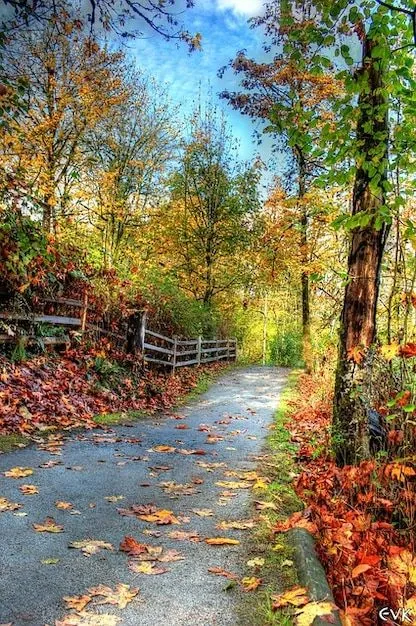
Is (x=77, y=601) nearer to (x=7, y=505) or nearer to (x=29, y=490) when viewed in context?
(x=7, y=505)

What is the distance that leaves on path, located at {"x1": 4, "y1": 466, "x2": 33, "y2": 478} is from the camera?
15.0 feet

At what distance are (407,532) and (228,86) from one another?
50.2ft

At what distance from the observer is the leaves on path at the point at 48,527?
3.49m

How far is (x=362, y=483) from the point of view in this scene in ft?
15.3

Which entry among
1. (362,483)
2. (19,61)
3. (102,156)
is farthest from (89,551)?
(102,156)

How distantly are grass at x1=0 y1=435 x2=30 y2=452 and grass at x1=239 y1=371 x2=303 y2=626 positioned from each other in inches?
111

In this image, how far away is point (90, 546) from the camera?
3301mm

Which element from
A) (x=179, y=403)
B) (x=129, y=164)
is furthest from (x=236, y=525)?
(x=129, y=164)

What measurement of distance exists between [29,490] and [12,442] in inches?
61.0

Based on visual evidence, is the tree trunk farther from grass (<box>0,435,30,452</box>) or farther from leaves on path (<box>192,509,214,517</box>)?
leaves on path (<box>192,509,214,517</box>)

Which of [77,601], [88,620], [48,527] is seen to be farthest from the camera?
[48,527]

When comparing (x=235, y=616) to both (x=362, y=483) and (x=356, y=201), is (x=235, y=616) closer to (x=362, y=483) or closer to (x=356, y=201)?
(x=362, y=483)

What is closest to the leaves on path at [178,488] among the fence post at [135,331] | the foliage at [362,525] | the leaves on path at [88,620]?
the foliage at [362,525]

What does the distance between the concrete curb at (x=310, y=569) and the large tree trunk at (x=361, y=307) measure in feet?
6.40
